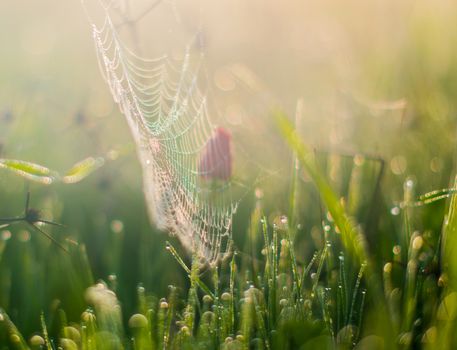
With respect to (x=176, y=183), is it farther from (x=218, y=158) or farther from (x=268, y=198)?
(x=268, y=198)

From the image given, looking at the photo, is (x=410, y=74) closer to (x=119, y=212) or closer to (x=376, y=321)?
(x=119, y=212)

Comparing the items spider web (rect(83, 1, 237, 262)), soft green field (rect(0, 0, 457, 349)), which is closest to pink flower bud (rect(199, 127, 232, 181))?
spider web (rect(83, 1, 237, 262))

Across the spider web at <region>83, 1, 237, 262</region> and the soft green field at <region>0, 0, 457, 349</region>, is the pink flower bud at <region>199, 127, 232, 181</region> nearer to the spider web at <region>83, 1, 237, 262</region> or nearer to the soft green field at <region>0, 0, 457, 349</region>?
the spider web at <region>83, 1, 237, 262</region>

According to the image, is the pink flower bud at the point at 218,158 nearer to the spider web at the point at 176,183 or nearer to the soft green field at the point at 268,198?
the spider web at the point at 176,183

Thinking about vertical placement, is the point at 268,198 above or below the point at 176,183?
below

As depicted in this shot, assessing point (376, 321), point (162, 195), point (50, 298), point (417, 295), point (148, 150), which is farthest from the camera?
point (162, 195)

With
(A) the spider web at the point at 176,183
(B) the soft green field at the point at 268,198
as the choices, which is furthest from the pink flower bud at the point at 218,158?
(B) the soft green field at the point at 268,198

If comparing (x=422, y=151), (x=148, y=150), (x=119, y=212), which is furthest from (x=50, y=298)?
(x=422, y=151)

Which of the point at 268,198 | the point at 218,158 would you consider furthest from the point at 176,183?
the point at 268,198
